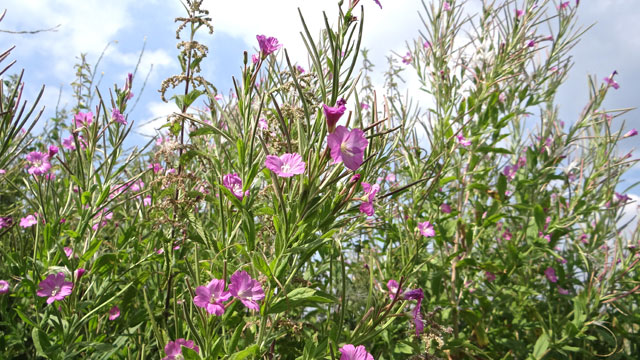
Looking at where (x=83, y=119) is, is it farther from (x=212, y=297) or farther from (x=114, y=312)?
(x=212, y=297)

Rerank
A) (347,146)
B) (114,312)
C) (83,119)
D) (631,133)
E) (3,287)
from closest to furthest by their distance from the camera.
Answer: (347,146) < (3,287) < (83,119) < (114,312) < (631,133)

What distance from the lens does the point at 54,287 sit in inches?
58.1

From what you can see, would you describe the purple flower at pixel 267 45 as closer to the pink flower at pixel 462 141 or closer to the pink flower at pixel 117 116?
the pink flower at pixel 117 116

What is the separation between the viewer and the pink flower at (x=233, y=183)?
1342 mm

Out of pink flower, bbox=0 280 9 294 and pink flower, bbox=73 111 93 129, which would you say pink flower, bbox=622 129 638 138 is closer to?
pink flower, bbox=73 111 93 129

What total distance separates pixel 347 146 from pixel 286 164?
162 mm

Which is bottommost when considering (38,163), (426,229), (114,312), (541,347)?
(541,347)

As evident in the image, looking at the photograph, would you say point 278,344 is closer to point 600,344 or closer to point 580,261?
point 580,261

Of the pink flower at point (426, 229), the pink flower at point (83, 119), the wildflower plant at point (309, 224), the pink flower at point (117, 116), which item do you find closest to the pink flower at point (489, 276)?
the wildflower plant at point (309, 224)

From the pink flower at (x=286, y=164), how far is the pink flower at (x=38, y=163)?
138 centimetres

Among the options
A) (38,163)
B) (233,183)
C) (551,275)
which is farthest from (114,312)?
(551,275)

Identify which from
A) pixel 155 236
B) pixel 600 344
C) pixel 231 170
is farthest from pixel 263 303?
pixel 600 344

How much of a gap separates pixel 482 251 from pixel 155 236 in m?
2.26

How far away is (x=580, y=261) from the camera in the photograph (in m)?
3.12
